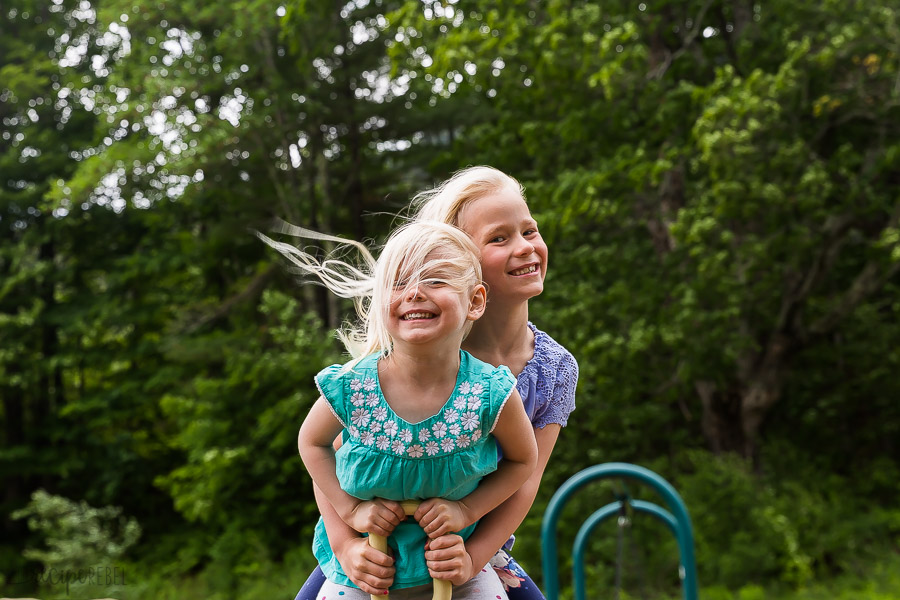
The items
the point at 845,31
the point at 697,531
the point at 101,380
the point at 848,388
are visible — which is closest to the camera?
the point at 845,31

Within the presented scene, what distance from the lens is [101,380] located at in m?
15.3

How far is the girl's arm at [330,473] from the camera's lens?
57.5 inches

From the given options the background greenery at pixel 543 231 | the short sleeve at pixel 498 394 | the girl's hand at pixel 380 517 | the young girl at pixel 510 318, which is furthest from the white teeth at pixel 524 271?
the background greenery at pixel 543 231

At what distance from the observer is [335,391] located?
150 centimetres

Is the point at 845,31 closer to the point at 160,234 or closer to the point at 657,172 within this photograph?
the point at 657,172

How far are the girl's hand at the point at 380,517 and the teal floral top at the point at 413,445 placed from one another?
15mm

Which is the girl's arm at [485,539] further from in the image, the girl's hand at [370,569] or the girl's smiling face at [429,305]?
the girl's smiling face at [429,305]

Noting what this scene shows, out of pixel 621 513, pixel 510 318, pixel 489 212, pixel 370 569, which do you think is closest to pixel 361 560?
pixel 370 569

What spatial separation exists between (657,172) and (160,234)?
8.82m

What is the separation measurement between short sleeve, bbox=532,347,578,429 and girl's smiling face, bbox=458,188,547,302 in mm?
167

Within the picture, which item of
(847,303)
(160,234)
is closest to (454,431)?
(847,303)

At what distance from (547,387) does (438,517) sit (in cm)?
36

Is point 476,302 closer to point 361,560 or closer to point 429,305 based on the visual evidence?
point 429,305

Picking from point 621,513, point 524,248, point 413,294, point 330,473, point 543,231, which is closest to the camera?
point 413,294
